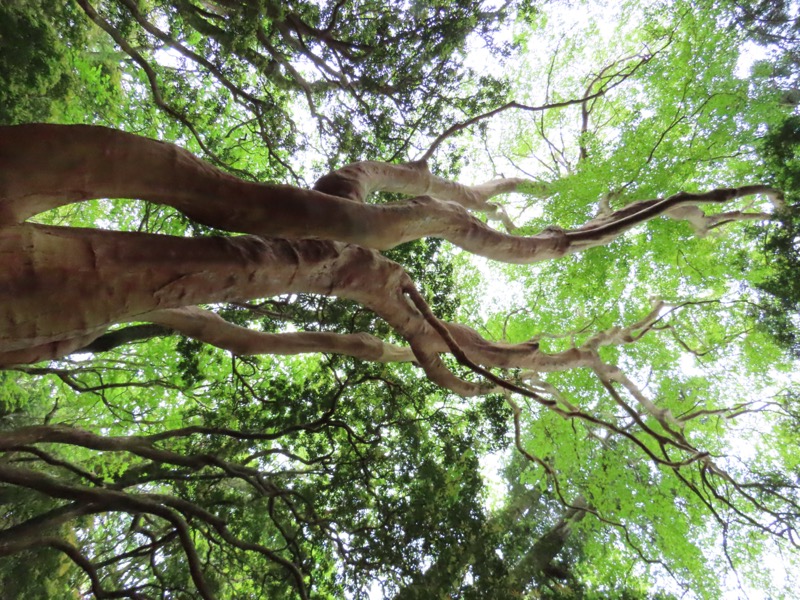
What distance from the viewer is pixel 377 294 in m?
3.75

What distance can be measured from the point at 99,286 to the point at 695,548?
13.2m

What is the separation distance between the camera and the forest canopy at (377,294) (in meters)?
2.74

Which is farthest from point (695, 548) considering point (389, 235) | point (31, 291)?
point (31, 291)

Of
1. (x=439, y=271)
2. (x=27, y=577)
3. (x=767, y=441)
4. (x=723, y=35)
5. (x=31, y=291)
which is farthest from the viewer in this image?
(x=767, y=441)

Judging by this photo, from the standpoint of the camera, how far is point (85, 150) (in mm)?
2236

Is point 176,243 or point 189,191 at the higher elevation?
point 189,191

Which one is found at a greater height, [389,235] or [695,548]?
[695,548]

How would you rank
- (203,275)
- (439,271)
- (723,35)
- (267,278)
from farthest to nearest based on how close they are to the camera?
(723,35) → (439,271) → (267,278) → (203,275)

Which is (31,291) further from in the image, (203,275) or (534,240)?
(534,240)

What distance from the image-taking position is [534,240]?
15.7ft

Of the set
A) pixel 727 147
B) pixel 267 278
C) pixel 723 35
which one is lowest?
pixel 267 278

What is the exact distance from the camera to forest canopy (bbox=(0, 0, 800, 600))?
2.74m

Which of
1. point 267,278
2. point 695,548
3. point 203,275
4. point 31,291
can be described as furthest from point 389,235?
point 695,548

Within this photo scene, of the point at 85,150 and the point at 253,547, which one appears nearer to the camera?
the point at 85,150
